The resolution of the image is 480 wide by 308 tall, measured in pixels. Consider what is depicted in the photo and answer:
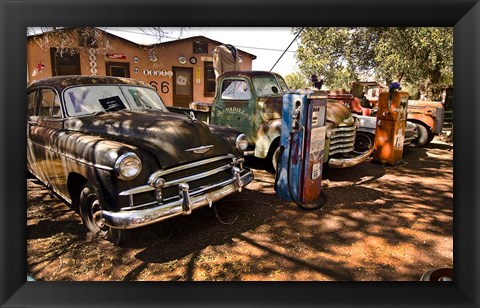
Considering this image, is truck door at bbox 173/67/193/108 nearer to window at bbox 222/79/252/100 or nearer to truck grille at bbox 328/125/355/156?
window at bbox 222/79/252/100

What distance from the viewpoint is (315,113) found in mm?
3502

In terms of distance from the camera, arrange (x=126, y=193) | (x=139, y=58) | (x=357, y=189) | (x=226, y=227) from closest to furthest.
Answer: (x=126, y=193)
(x=226, y=227)
(x=357, y=189)
(x=139, y=58)

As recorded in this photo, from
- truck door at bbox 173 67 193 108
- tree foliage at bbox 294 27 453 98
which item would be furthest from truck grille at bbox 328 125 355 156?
truck door at bbox 173 67 193 108

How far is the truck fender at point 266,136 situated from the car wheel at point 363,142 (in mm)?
2411

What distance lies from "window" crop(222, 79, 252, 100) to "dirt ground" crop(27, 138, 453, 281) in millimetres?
1683

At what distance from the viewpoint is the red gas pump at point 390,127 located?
5.39m

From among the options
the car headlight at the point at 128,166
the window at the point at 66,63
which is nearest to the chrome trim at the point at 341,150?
the car headlight at the point at 128,166

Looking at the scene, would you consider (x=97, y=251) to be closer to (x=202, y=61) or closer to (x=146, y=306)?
(x=146, y=306)

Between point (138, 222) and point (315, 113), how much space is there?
2.24 m

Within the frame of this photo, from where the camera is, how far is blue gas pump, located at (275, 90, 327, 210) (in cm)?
345

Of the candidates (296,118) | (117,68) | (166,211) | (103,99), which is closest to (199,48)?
(117,68)

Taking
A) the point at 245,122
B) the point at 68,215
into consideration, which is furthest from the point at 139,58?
the point at 68,215

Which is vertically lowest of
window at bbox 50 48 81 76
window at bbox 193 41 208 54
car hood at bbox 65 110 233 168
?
car hood at bbox 65 110 233 168

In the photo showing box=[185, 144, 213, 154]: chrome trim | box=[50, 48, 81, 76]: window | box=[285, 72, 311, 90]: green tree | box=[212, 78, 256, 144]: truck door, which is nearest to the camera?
box=[185, 144, 213, 154]: chrome trim
